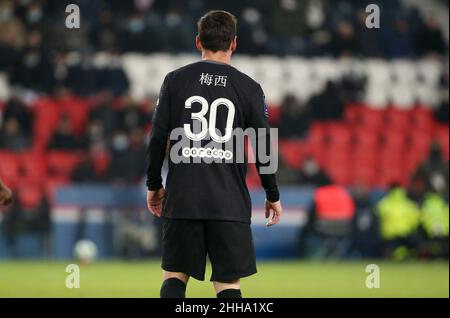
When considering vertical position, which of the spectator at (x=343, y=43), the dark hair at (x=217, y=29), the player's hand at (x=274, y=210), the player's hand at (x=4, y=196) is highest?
the spectator at (x=343, y=43)

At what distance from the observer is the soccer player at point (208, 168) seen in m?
5.83

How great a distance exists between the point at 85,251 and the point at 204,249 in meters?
8.48

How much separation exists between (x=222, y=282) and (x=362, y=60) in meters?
13.6

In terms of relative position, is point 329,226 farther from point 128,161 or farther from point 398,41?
point 398,41

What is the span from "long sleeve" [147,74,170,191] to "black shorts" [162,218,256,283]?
0.32 metres

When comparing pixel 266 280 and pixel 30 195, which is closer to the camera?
pixel 266 280

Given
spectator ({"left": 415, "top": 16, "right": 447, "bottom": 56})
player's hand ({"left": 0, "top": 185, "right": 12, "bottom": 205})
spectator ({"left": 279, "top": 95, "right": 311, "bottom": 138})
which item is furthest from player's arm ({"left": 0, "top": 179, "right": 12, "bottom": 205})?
spectator ({"left": 415, "top": 16, "right": 447, "bottom": 56})

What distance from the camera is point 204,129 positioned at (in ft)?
19.2

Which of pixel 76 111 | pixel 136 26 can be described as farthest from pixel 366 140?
pixel 76 111

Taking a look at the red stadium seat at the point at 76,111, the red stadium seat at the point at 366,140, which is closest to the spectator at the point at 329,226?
the red stadium seat at the point at 366,140

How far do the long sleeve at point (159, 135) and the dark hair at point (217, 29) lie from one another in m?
0.34

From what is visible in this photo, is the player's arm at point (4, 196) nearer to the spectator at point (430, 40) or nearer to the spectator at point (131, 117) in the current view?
the spectator at point (131, 117)

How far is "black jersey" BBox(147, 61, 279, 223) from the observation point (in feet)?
19.2

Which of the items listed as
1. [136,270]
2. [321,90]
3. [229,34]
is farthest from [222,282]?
[321,90]
